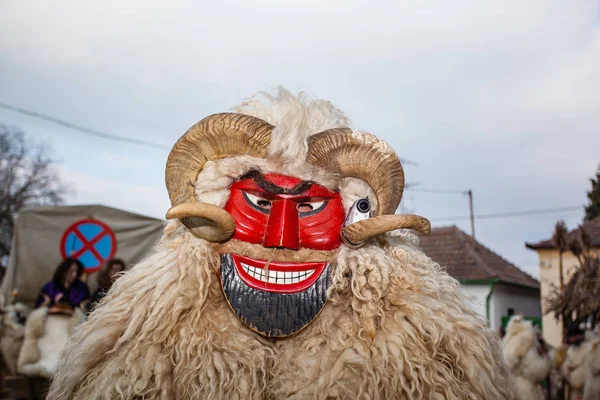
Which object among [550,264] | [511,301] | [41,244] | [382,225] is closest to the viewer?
[382,225]

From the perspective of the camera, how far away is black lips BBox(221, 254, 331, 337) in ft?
8.42

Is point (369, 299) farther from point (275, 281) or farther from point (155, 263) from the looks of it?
point (155, 263)

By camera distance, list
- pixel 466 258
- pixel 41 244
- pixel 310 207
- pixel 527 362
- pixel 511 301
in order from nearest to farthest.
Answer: pixel 310 207
pixel 527 362
pixel 41 244
pixel 466 258
pixel 511 301

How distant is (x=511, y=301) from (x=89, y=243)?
17101 millimetres

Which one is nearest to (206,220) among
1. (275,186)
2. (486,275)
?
(275,186)

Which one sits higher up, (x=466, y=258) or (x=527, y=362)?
(x=466, y=258)

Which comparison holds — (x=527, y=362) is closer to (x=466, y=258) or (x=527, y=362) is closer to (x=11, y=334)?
(x=11, y=334)

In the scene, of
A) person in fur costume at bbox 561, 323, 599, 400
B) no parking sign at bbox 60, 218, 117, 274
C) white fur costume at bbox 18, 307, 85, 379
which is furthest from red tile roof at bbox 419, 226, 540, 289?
white fur costume at bbox 18, 307, 85, 379

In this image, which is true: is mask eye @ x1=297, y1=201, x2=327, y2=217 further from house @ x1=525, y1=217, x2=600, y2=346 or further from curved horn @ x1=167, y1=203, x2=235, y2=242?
house @ x1=525, y1=217, x2=600, y2=346

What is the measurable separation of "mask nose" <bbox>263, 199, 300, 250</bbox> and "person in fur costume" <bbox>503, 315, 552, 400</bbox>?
253 inches

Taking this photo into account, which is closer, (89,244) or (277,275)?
(277,275)

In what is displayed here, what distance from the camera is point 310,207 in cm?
280

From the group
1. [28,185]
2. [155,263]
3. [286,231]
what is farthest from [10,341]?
[28,185]

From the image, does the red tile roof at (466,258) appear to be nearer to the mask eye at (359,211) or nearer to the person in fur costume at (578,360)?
the person in fur costume at (578,360)
